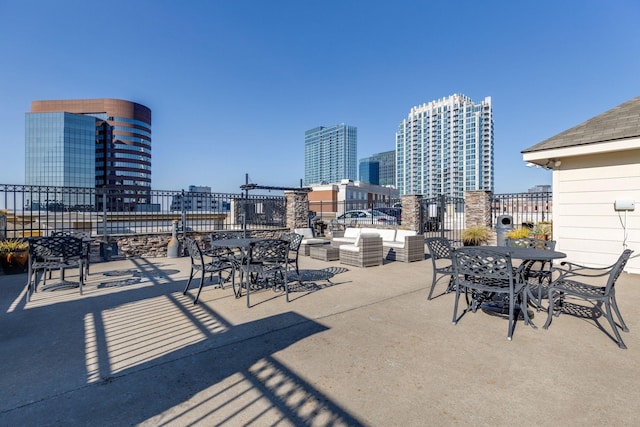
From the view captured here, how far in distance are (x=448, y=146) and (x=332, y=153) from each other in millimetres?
59464

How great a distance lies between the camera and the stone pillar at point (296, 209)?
473 inches

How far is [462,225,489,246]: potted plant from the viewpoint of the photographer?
35.9 feet

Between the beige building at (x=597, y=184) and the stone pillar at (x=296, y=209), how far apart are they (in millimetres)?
7383

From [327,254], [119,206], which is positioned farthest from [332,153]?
[327,254]

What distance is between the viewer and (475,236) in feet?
35.9

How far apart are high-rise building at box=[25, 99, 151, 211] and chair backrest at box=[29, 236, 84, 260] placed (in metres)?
89.5

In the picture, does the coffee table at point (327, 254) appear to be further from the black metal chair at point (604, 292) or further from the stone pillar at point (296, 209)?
the black metal chair at point (604, 292)

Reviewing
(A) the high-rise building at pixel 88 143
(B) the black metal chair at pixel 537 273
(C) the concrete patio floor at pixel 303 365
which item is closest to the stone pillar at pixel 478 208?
(B) the black metal chair at pixel 537 273

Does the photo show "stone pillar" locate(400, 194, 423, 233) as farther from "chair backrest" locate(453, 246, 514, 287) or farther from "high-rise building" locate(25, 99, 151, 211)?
"high-rise building" locate(25, 99, 151, 211)

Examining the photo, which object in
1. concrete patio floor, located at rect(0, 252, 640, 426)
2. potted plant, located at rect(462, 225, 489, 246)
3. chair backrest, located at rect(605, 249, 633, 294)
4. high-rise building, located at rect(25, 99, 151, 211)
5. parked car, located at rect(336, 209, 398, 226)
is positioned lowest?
concrete patio floor, located at rect(0, 252, 640, 426)

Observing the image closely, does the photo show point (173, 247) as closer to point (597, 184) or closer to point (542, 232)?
point (542, 232)

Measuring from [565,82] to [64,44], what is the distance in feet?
85.3

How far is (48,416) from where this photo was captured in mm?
1951

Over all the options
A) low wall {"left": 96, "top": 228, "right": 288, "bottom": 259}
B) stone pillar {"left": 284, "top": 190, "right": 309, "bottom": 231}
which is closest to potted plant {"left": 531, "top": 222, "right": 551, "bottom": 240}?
stone pillar {"left": 284, "top": 190, "right": 309, "bottom": 231}
